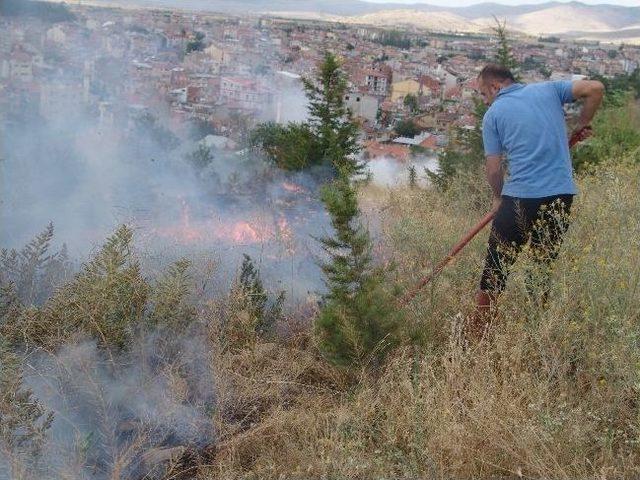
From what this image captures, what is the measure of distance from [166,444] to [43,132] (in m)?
Result: 5.74

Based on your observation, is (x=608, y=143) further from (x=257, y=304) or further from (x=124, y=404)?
(x=124, y=404)

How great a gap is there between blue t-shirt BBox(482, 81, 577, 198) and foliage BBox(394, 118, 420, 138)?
57.7 feet

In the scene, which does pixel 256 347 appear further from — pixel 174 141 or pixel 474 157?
pixel 474 157

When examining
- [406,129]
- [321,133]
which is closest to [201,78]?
[321,133]

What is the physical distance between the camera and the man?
13.7 ft

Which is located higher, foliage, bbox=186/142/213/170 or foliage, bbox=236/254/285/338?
foliage, bbox=236/254/285/338

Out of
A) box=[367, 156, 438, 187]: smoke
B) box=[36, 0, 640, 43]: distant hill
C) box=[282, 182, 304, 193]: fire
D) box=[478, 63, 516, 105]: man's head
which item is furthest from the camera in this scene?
box=[36, 0, 640, 43]: distant hill

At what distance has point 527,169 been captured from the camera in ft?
13.9

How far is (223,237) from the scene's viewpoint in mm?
6668

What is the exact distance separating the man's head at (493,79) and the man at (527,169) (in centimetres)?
7

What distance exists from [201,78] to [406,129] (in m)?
8.62

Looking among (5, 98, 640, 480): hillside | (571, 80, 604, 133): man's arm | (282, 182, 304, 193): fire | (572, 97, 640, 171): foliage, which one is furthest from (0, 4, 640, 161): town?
(571, 80, 604, 133): man's arm

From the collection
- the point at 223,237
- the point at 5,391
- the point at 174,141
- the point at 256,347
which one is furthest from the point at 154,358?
the point at 174,141

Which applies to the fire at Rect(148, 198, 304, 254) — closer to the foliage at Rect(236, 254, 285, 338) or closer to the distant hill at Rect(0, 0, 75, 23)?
the foliage at Rect(236, 254, 285, 338)
